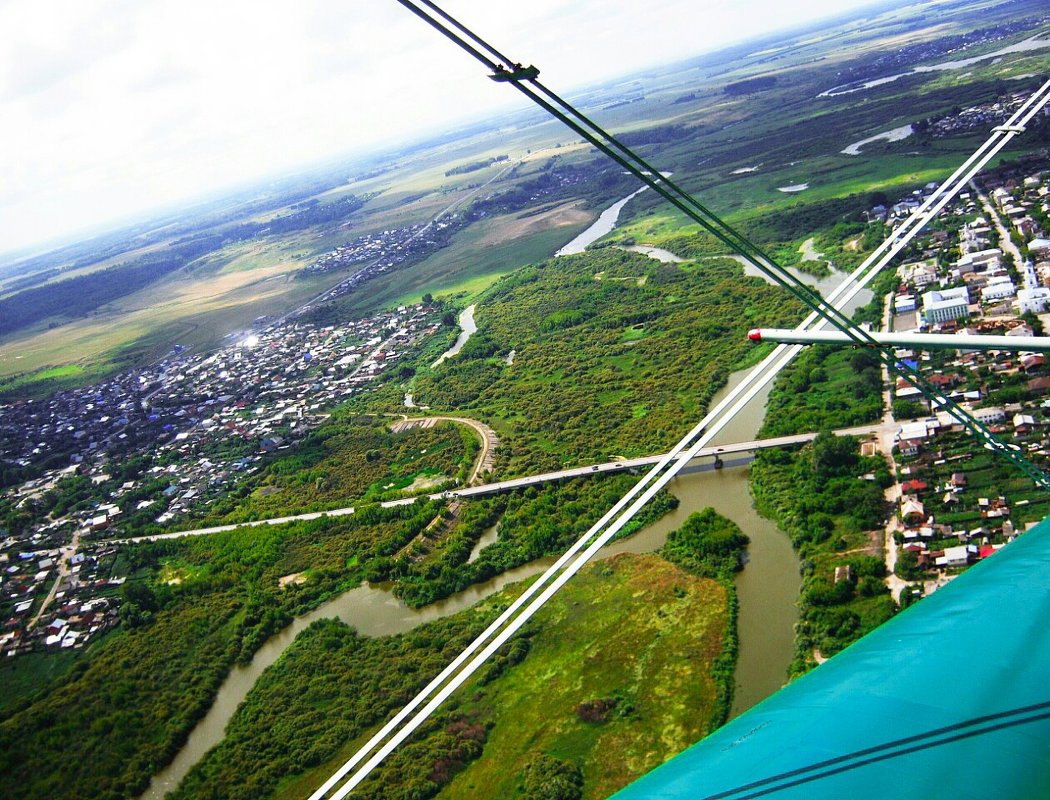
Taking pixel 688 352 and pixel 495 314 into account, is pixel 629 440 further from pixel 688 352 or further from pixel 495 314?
pixel 495 314

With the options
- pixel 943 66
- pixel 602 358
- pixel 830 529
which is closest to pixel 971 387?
pixel 830 529

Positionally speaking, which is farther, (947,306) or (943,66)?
(943,66)

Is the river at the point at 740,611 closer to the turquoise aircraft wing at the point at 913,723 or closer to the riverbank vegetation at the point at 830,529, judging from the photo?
the riverbank vegetation at the point at 830,529

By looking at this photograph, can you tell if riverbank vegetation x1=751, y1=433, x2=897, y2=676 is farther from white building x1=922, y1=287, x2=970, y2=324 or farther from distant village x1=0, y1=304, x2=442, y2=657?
distant village x1=0, y1=304, x2=442, y2=657

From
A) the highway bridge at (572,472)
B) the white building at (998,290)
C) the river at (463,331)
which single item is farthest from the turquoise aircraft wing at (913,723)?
the river at (463,331)

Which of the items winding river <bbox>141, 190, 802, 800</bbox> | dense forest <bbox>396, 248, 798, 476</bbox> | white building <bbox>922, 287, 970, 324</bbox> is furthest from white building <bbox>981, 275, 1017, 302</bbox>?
winding river <bbox>141, 190, 802, 800</bbox>

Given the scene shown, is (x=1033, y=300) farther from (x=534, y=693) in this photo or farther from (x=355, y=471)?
(x=355, y=471)

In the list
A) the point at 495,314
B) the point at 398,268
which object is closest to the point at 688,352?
the point at 495,314
